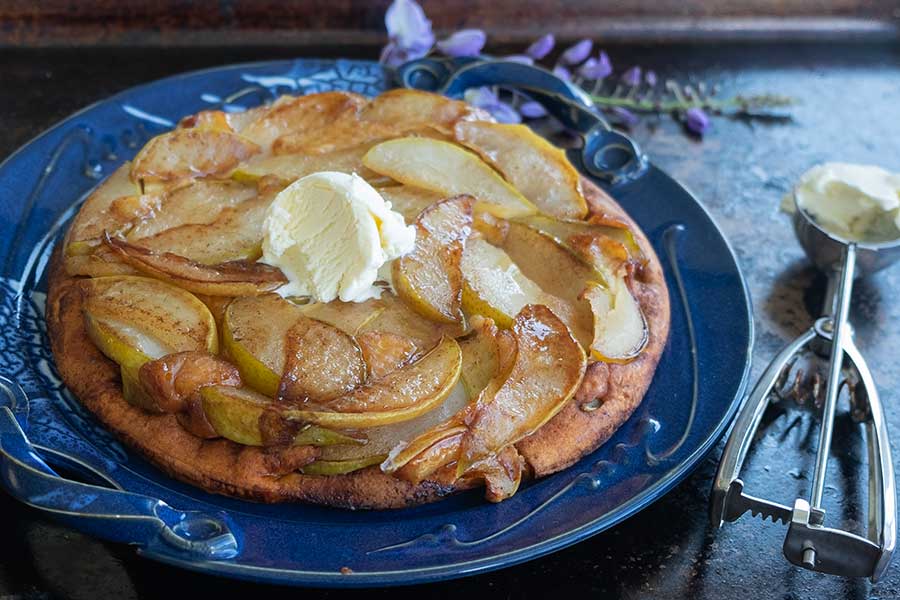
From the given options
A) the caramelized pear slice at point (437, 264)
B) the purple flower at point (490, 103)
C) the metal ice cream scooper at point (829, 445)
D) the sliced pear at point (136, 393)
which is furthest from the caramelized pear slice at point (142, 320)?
the purple flower at point (490, 103)

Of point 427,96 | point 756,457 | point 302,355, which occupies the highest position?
point 427,96

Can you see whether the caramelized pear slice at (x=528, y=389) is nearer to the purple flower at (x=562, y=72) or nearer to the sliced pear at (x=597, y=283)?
the sliced pear at (x=597, y=283)

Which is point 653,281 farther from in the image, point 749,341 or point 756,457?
point 756,457

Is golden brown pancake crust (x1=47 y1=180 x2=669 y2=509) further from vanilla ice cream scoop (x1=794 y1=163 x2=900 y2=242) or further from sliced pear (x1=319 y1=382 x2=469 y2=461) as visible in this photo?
vanilla ice cream scoop (x1=794 y1=163 x2=900 y2=242)

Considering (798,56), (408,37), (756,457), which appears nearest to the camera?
(756,457)

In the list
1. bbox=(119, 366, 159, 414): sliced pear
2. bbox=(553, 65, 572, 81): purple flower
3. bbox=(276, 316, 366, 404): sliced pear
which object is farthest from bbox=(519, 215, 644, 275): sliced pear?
bbox=(553, 65, 572, 81): purple flower

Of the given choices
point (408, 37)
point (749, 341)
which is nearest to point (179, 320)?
point (749, 341)
